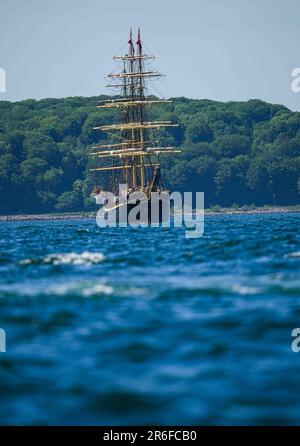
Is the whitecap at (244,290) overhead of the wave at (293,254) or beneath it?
beneath

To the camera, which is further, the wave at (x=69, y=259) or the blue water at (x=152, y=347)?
the wave at (x=69, y=259)

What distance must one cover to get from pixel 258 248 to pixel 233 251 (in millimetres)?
2390

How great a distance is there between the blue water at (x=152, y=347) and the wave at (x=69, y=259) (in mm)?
6975

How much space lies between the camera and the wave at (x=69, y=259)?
170 feet

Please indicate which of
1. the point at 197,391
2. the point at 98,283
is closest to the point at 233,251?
the point at 98,283

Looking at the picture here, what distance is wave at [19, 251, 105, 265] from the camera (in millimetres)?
51916

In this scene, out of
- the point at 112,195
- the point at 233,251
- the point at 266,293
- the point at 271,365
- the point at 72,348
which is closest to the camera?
the point at 271,365

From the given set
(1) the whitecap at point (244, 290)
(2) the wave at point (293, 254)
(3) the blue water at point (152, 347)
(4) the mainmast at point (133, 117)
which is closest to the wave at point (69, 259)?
(3) the blue water at point (152, 347)

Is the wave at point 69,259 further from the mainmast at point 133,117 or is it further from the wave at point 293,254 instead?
the mainmast at point 133,117

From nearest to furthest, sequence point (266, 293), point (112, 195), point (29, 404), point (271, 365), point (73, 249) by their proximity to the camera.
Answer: point (29, 404) → point (271, 365) → point (266, 293) → point (73, 249) → point (112, 195)

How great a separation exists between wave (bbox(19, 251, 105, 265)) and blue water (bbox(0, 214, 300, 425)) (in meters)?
6.98

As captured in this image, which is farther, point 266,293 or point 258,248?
point 258,248

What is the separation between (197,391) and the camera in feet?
73.9

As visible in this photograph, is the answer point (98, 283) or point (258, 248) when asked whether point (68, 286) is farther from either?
point (258, 248)
